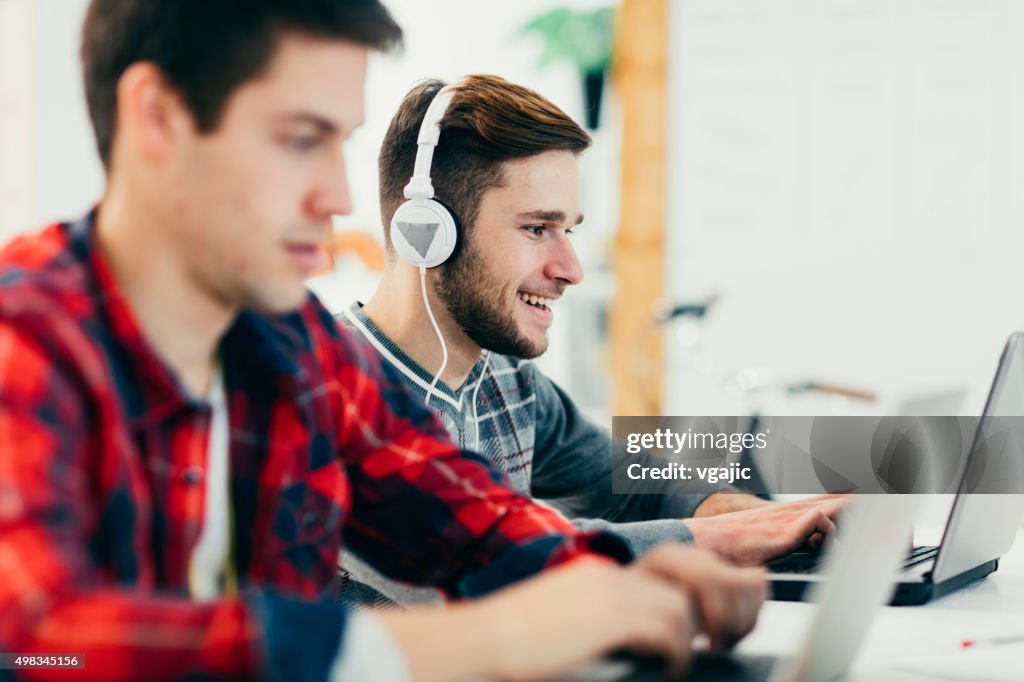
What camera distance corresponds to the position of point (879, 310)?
3.27 m

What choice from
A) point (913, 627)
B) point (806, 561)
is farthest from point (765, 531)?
point (913, 627)

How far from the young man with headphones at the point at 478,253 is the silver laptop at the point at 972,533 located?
0.32 m

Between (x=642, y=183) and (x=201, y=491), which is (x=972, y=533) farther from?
(x=642, y=183)

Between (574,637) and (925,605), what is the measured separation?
0.64 metres

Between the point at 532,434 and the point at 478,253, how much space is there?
288 millimetres

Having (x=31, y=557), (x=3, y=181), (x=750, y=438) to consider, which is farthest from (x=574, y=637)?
(x=3, y=181)

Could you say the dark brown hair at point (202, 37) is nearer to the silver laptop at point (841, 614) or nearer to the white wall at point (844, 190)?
the silver laptop at point (841, 614)

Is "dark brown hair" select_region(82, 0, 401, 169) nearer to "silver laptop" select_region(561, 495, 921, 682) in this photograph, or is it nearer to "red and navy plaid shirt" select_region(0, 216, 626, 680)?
"red and navy plaid shirt" select_region(0, 216, 626, 680)

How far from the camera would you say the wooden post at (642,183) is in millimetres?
3465

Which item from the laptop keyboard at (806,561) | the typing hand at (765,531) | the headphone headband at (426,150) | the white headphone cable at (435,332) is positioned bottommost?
the laptop keyboard at (806,561)

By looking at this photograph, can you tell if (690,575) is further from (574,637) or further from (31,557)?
(31,557)

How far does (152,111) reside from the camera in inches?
28.5

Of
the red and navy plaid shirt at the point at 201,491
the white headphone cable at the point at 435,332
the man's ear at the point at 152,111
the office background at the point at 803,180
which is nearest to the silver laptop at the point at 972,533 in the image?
the red and navy plaid shirt at the point at 201,491

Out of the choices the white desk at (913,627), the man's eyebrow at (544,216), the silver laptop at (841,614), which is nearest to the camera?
the silver laptop at (841,614)
